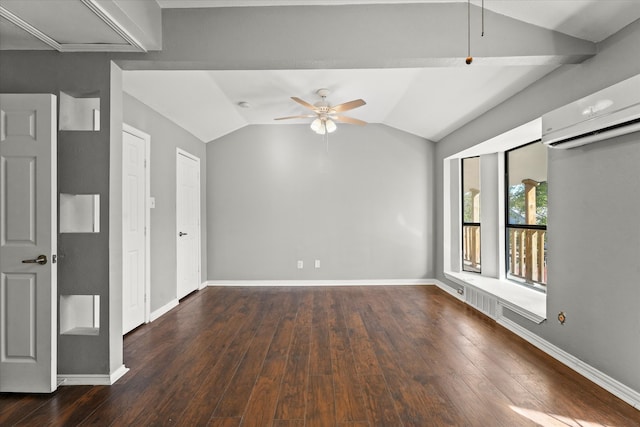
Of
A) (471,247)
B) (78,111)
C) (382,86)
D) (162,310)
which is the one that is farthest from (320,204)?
(78,111)

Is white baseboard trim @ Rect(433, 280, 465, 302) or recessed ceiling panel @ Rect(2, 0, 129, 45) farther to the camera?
white baseboard trim @ Rect(433, 280, 465, 302)

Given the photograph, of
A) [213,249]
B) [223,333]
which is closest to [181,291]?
[213,249]

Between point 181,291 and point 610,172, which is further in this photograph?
point 181,291

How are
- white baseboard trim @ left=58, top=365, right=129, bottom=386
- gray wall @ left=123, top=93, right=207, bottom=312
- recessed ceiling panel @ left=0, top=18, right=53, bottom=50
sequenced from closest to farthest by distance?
1. recessed ceiling panel @ left=0, top=18, right=53, bottom=50
2. white baseboard trim @ left=58, top=365, right=129, bottom=386
3. gray wall @ left=123, top=93, right=207, bottom=312

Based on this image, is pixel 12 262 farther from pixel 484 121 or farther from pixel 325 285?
pixel 484 121

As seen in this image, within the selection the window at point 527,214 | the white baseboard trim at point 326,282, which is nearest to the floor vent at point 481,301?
the window at point 527,214

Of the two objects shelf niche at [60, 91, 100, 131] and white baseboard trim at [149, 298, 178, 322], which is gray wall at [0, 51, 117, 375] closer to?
shelf niche at [60, 91, 100, 131]

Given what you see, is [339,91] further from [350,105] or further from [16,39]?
[16,39]

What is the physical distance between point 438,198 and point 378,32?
3686 millimetres

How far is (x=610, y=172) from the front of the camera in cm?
243

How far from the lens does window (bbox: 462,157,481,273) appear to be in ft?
17.2

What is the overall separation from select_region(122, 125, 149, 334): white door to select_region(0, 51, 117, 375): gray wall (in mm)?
956

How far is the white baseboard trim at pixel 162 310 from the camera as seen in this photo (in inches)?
159

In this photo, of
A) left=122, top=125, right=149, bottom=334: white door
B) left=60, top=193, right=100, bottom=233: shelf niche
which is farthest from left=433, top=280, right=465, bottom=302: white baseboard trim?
left=60, top=193, right=100, bottom=233: shelf niche
